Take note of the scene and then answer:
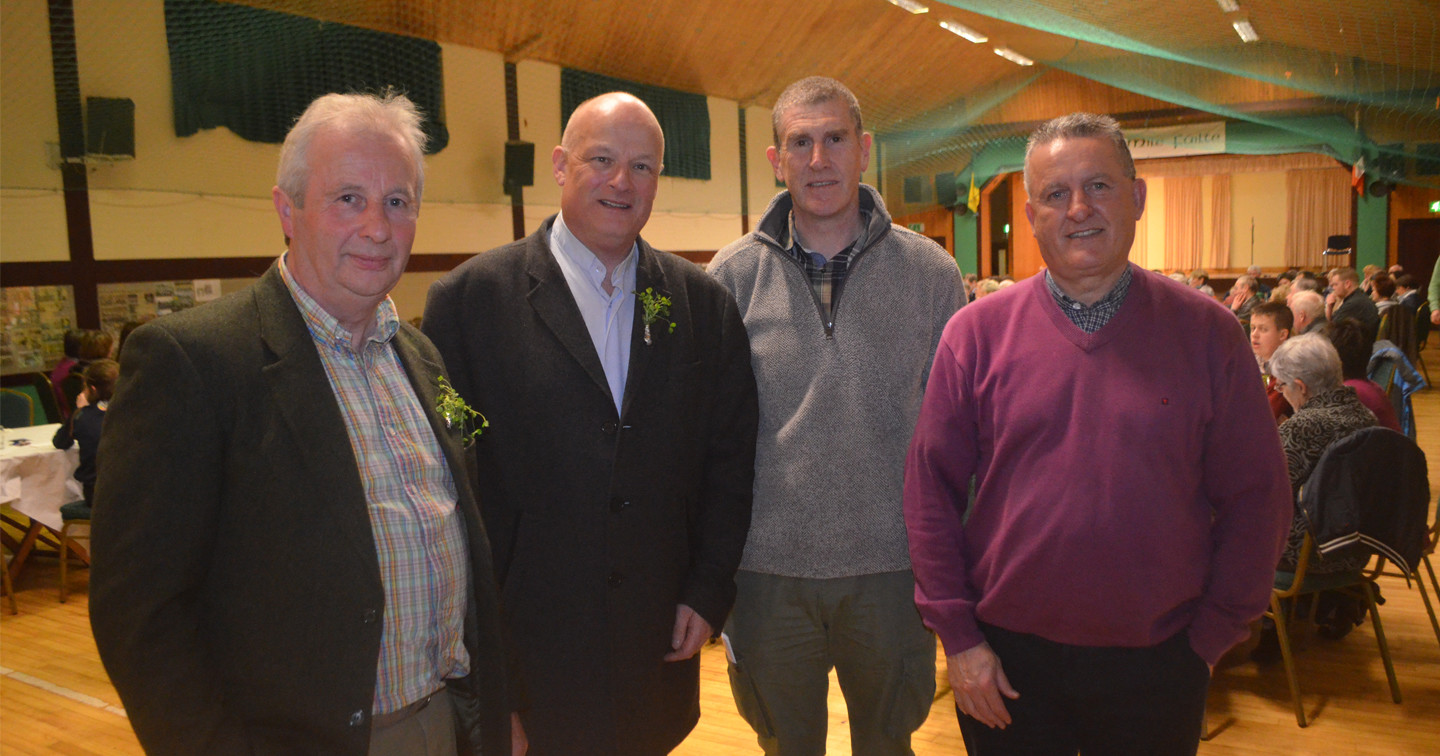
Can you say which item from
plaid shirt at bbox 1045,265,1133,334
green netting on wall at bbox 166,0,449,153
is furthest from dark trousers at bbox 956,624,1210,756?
green netting on wall at bbox 166,0,449,153

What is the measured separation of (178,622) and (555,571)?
0.76 metres

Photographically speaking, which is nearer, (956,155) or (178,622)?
(178,622)

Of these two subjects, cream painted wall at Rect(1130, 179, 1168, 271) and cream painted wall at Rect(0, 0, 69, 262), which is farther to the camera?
cream painted wall at Rect(1130, 179, 1168, 271)

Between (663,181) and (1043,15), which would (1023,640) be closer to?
(1043,15)

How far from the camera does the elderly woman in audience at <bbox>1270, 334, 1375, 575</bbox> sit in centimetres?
347

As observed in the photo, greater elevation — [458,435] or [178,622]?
[458,435]

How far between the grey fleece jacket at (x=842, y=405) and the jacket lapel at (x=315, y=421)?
990 millimetres

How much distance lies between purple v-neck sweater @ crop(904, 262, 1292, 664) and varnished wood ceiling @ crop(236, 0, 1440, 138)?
5.55m

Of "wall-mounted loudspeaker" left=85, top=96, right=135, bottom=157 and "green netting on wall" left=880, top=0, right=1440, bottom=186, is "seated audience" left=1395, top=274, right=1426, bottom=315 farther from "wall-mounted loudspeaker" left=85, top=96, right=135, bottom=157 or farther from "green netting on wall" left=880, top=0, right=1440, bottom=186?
"wall-mounted loudspeaker" left=85, top=96, right=135, bottom=157

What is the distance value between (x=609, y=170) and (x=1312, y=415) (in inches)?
119

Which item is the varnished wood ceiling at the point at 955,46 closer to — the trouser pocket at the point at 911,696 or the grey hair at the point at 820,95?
the grey hair at the point at 820,95

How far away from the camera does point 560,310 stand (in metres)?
1.88

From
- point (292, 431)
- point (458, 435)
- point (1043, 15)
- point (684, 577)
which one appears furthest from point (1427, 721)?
point (1043, 15)

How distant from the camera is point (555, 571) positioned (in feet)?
6.08
